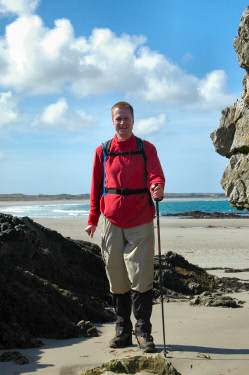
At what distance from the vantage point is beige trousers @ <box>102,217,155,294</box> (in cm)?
425

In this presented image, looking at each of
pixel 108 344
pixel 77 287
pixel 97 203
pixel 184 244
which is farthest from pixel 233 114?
pixel 184 244

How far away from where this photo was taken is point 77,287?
618 centimetres

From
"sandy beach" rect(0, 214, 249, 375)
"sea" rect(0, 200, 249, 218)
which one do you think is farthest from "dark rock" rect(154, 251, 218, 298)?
"sea" rect(0, 200, 249, 218)

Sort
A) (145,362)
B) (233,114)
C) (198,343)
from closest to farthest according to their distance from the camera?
1. (145,362)
2. (198,343)
3. (233,114)

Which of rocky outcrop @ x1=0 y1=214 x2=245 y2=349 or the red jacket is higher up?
the red jacket

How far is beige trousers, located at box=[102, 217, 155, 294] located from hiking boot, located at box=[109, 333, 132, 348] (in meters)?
0.43

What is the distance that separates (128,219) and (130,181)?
0.38 metres

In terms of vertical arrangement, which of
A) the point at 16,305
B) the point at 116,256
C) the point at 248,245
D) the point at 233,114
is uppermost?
the point at 233,114

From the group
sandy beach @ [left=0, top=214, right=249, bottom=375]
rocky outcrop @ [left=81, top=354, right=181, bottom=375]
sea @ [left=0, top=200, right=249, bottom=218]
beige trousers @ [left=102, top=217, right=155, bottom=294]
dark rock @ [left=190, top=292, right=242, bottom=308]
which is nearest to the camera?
rocky outcrop @ [left=81, top=354, right=181, bottom=375]

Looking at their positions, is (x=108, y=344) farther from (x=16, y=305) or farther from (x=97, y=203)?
(x=97, y=203)

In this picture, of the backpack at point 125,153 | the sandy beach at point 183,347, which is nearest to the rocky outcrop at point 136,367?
the sandy beach at point 183,347

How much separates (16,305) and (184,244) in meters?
14.8

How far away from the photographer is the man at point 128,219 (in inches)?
168

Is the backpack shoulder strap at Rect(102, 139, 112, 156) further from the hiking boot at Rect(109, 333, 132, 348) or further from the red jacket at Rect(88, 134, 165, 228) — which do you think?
the hiking boot at Rect(109, 333, 132, 348)
